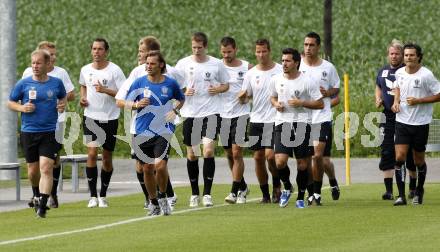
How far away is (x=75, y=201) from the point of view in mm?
22359

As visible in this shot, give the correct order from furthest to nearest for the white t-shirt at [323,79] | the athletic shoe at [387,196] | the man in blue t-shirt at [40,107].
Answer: the athletic shoe at [387,196]
the white t-shirt at [323,79]
the man in blue t-shirt at [40,107]

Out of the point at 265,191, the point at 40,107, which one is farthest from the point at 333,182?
the point at 40,107

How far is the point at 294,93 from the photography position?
20.0m

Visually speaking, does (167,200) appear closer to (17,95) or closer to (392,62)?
(17,95)

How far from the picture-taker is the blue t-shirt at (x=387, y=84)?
2205 centimetres

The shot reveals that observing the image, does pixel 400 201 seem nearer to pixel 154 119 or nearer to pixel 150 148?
pixel 150 148

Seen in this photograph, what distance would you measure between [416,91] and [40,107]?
506cm

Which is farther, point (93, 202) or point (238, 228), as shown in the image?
point (93, 202)

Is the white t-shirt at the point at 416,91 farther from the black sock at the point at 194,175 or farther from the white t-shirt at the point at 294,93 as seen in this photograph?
the black sock at the point at 194,175

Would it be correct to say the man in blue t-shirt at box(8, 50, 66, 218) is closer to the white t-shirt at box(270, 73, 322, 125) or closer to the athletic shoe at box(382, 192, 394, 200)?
the white t-shirt at box(270, 73, 322, 125)

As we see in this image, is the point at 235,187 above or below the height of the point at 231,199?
above

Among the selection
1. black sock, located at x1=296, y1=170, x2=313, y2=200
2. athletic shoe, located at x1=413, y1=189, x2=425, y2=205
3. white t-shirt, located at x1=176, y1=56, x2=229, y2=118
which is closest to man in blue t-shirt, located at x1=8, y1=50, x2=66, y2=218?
white t-shirt, located at x1=176, y1=56, x2=229, y2=118

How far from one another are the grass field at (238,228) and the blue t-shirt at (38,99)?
45.3 inches

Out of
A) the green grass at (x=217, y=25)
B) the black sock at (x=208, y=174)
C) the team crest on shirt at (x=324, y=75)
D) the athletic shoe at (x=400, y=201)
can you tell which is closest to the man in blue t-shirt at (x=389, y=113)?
the athletic shoe at (x=400, y=201)
